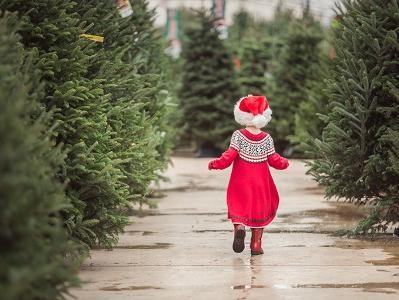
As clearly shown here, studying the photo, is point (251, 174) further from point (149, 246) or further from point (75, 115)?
point (75, 115)


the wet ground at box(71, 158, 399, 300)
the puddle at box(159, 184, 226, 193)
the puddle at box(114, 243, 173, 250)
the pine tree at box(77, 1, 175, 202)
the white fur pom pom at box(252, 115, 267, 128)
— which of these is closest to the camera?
the wet ground at box(71, 158, 399, 300)

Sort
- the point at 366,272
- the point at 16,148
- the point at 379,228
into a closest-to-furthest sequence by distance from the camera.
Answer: the point at 16,148 → the point at 366,272 → the point at 379,228

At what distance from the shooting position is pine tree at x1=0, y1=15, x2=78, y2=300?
4719 mm

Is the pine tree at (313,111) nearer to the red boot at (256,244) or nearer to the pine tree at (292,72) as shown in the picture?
the pine tree at (292,72)

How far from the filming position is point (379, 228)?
34.4 feet

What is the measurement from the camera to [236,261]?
360 inches

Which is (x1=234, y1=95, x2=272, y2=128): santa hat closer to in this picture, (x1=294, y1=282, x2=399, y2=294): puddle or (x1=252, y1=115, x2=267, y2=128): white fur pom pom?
(x1=252, y1=115, x2=267, y2=128): white fur pom pom

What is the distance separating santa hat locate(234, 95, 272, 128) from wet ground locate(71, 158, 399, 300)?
50.7 inches

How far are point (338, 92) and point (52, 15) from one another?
157 inches

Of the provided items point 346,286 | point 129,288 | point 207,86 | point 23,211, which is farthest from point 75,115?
point 207,86

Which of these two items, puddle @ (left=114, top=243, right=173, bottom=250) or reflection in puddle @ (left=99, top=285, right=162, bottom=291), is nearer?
reflection in puddle @ (left=99, top=285, right=162, bottom=291)

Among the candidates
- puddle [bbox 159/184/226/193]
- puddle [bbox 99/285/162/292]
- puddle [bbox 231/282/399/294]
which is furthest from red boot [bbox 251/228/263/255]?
puddle [bbox 159/184/226/193]

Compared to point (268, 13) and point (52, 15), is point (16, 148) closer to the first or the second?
point (52, 15)

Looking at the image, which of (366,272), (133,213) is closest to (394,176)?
(366,272)
